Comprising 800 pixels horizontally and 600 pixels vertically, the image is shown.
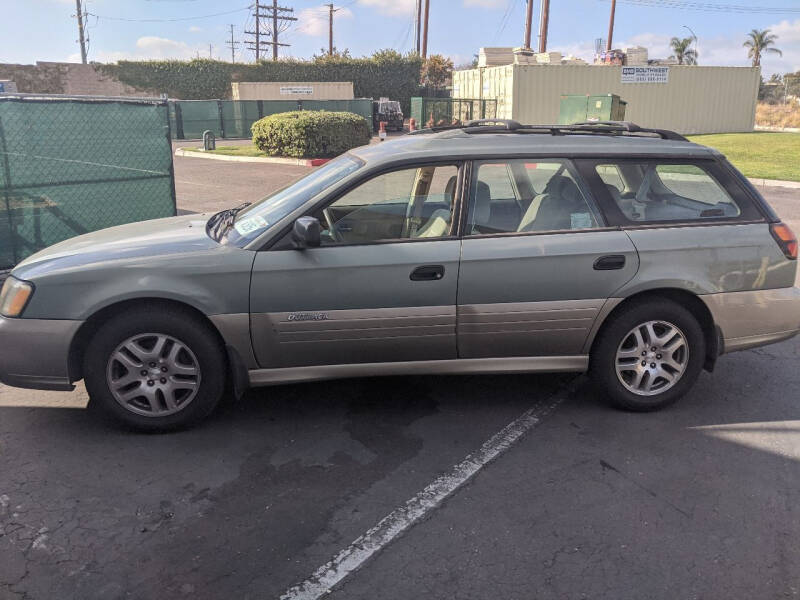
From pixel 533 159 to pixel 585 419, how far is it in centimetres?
162

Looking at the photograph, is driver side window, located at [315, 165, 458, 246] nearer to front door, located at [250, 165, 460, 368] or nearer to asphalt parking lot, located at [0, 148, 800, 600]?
front door, located at [250, 165, 460, 368]

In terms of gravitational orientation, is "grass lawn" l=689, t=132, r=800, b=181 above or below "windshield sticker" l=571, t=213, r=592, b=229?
below

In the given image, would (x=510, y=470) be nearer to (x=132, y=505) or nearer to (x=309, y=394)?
(x=309, y=394)

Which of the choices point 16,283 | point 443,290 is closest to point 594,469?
point 443,290

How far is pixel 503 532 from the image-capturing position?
3.07m

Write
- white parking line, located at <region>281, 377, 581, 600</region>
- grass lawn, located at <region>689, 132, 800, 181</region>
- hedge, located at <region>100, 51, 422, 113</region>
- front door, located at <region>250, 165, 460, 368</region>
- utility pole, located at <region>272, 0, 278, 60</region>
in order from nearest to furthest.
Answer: white parking line, located at <region>281, 377, 581, 600</region>, front door, located at <region>250, 165, 460, 368</region>, grass lawn, located at <region>689, 132, 800, 181</region>, hedge, located at <region>100, 51, 422, 113</region>, utility pole, located at <region>272, 0, 278, 60</region>

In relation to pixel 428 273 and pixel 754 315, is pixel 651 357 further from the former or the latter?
pixel 428 273

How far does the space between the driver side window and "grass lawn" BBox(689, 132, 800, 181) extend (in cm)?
1206

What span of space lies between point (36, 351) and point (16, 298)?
1.03 feet

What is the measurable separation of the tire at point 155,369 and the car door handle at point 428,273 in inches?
46.5

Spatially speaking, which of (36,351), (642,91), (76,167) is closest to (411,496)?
(36,351)

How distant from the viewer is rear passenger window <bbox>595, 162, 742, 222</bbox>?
14.0ft

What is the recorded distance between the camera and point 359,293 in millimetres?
→ 3906

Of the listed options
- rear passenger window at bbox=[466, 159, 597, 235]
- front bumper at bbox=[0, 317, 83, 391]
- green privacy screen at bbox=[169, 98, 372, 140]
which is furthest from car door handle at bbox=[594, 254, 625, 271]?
green privacy screen at bbox=[169, 98, 372, 140]
